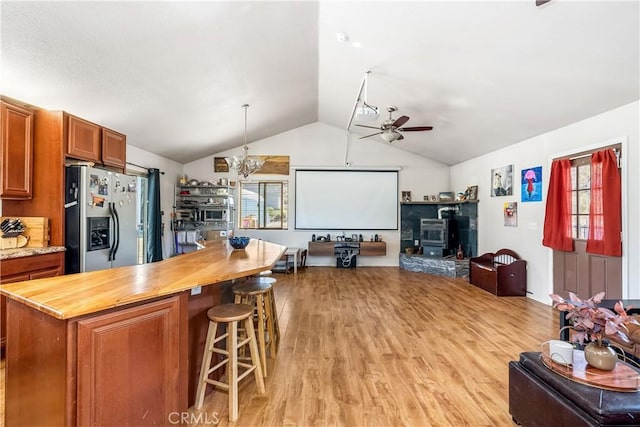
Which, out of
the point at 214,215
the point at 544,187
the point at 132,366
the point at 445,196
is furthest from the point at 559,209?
the point at 214,215

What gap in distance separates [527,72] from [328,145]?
4497 millimetres

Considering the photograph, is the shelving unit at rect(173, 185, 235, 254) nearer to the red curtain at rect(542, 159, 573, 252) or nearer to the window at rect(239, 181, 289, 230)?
the window at rect(239, 181, 289, 230)

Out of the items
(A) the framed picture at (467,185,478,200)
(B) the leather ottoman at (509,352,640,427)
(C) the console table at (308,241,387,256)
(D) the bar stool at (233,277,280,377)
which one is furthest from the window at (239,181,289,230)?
(B) the leather ottoman at (509,352,640,427)

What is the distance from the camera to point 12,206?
3096 millimetres

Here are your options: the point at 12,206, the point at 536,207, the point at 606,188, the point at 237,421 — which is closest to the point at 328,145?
the point at 536,207

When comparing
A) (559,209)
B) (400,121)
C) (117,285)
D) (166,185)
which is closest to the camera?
(117,285)

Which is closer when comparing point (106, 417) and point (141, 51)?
point (106, 417)

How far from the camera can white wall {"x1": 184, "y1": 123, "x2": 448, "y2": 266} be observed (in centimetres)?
720

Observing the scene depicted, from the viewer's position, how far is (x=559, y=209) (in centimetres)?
411

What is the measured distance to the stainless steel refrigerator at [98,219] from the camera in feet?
10.3

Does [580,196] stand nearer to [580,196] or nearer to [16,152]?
[580,196]

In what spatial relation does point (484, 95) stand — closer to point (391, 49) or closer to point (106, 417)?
point (391, 49)

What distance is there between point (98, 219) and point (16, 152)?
92 cm

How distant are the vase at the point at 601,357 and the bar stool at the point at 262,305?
2000 millimetres
